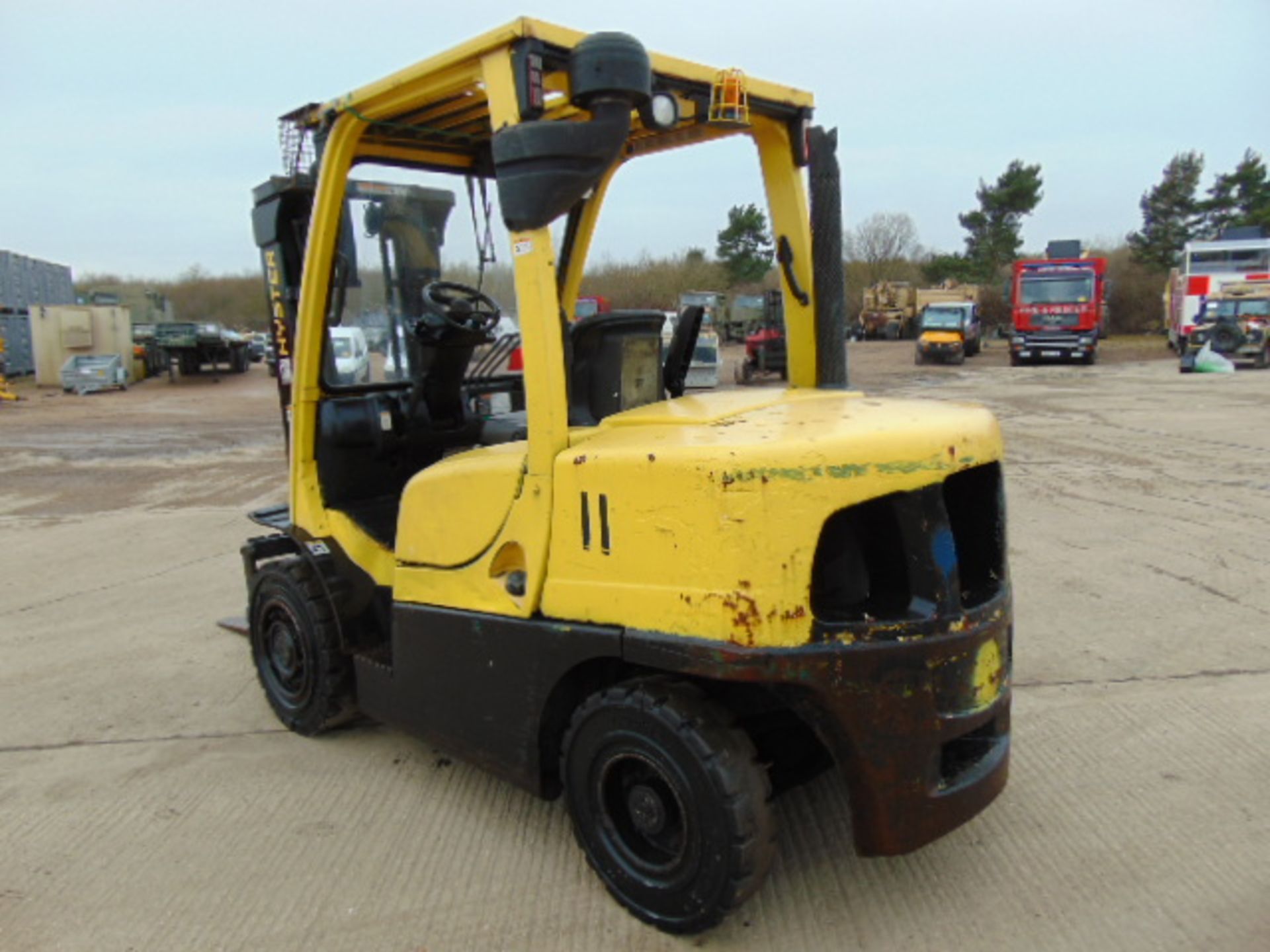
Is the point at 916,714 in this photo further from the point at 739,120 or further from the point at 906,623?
the point at 739,120

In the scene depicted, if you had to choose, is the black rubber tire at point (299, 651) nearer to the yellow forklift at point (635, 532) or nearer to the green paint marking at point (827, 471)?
the yellow forklift at point (635, 532)

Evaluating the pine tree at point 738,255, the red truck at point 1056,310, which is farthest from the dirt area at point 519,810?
the pine tree at point 738,255

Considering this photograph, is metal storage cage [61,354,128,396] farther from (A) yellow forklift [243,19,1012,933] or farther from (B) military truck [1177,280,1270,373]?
(B) military truck [1177,280,1270,373]

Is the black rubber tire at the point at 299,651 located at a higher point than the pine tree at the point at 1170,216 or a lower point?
lower

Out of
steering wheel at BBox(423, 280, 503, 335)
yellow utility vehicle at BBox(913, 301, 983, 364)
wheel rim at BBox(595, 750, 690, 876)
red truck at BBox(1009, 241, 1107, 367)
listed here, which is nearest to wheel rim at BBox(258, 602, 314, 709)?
steering wheel at BBox(423, 280, 503, 335)

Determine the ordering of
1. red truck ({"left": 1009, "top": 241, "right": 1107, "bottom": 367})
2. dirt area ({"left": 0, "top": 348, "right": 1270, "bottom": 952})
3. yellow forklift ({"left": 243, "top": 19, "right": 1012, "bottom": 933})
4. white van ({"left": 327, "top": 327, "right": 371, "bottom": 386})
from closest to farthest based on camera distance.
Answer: yellow forklift ({"left": 243, "top": 19, "right": 1012, "bottom": 933}) < dirt area ({"left": 0, "top": 348, "right": 1270, "bottom": 952}) < white van ({"left": 327, "top": 327, "right": 371, "bottom": 386}) < red truck ({"left": 1009, "top": 241, "right": 1107, "bottom": 367})

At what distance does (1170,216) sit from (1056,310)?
28.1m

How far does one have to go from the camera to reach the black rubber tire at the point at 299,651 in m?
3.70

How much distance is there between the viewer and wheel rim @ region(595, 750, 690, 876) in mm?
2586

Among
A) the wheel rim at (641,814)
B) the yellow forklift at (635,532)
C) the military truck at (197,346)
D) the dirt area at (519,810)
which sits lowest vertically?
the dirt area at (519,810)

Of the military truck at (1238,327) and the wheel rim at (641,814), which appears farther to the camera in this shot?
the military truck at (1238,327)

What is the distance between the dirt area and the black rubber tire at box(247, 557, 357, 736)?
0.15 metres

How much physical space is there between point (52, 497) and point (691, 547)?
10280 millimetres

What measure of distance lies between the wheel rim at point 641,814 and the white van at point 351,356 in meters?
1.94
